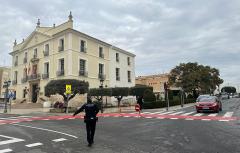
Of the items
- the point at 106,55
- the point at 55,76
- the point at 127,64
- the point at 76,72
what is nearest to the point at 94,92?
the point at 76,72

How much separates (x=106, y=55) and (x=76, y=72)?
8455mm

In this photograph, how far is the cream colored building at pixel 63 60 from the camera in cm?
3919

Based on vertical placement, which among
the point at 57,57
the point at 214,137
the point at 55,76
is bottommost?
the point at 214,137

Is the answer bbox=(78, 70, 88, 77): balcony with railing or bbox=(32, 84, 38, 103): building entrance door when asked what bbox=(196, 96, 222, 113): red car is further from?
bbox=(32, 84, 38, 103): building entrance door

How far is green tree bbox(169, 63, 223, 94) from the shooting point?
175ft

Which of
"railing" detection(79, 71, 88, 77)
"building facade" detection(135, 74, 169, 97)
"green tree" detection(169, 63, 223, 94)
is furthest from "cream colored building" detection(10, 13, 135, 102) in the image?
"building facade" detection(135, 74, 169, 97)

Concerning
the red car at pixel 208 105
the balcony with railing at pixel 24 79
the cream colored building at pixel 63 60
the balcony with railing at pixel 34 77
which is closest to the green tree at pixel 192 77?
the cream colored building at pixel 63 60

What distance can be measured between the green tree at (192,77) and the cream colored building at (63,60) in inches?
430

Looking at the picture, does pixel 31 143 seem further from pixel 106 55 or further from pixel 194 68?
pixel 194 68

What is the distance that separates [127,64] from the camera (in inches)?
2036

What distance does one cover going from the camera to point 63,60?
39594mm

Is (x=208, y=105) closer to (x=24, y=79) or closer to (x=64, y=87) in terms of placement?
(x=64, y=87)

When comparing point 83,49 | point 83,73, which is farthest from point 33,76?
point 83,49

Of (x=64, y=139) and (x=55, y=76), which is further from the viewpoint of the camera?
(x=55, y=76)
